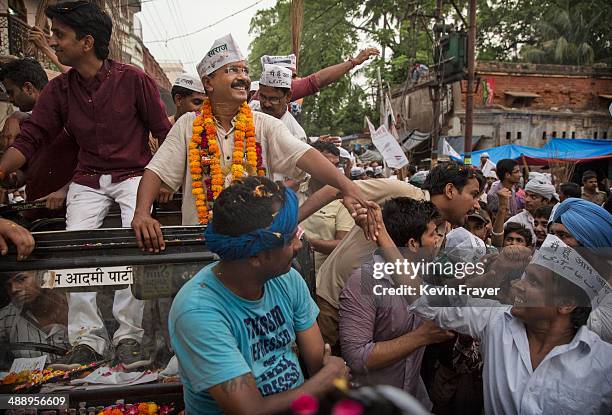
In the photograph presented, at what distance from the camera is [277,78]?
15.0ft

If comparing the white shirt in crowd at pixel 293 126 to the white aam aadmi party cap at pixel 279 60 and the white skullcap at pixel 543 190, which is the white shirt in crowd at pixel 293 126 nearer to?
the white aam aadmi party cap at pixel 279 60

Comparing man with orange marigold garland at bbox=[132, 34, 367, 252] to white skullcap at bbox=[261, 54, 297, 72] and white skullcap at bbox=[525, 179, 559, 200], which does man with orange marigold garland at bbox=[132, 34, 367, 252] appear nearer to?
white skullcap at bbox=[261, 54, 297, 72]

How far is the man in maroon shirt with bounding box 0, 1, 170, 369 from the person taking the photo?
331cm

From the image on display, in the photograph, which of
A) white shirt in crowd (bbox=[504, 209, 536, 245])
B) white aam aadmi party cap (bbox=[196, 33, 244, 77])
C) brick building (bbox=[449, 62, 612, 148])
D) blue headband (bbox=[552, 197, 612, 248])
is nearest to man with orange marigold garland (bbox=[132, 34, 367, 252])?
white aam aadmi party cap (bbox=[196, 33, 244, 77])

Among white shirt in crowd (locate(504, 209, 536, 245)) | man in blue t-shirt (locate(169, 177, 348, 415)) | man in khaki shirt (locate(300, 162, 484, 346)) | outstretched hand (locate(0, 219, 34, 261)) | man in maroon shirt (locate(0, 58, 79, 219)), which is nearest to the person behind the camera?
man in blue t-shirt (locate(169, 177, 348, 415))

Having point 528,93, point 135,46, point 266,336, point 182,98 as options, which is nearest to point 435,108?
point 528,93

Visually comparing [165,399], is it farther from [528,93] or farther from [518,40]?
[518,40]

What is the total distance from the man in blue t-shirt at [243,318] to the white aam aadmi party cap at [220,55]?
1.45 metres

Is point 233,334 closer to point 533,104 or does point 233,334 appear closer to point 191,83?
point 191,83

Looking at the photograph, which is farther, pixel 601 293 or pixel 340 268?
pixel 340 268

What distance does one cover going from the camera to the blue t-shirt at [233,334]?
1.89 metres

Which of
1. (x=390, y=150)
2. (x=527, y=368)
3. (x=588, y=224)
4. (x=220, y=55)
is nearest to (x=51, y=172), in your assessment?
(x=220, y=55)

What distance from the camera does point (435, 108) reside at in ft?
67.2

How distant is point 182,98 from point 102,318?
2.70m
